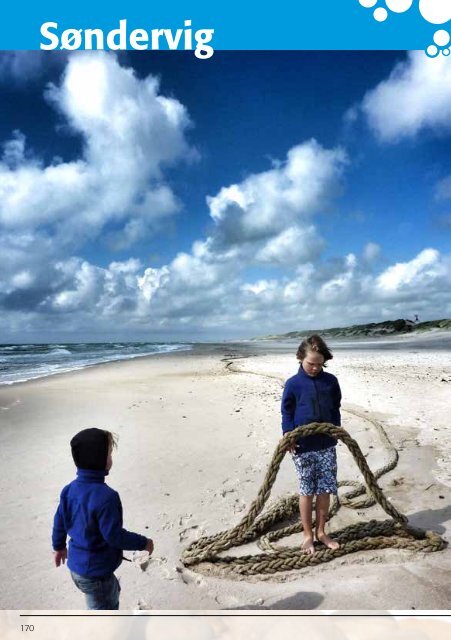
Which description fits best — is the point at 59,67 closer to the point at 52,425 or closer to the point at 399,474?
the point at 52,425

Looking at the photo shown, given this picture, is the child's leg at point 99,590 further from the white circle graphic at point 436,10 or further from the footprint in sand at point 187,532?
the white circle graphic at point 436,10

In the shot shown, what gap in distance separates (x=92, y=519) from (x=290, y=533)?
1353 millimetres

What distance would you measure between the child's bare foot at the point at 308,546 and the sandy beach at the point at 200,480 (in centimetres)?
10

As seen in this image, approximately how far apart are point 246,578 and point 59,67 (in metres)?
3.43

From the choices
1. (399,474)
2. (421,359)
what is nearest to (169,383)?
(399,474)

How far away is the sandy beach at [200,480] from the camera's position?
1.97m

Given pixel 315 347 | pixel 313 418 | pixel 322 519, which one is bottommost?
pixel 322 519

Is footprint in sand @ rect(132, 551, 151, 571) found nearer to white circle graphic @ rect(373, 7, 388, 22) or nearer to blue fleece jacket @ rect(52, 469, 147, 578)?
blue fleece jacket @ rect(52, 469, 147, 578)

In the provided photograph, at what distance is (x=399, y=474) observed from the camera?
3035 mm

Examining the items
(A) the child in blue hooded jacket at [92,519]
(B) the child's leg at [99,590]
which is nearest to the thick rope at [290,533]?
(B) the child's leg at [99,590]

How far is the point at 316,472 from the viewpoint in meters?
2.27

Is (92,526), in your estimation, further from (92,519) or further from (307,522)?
(307,522)

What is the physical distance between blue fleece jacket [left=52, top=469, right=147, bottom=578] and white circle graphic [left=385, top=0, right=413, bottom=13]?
10.2 feet

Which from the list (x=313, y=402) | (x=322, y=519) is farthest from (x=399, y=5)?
(x=322, y=519)
